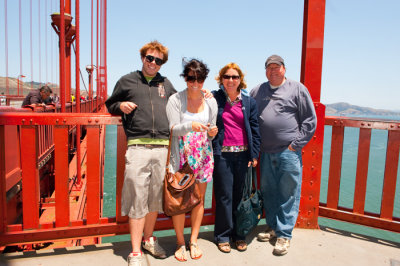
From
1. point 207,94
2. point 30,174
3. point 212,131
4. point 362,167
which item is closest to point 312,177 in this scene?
point 362,167

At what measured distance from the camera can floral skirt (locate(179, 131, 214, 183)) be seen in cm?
264

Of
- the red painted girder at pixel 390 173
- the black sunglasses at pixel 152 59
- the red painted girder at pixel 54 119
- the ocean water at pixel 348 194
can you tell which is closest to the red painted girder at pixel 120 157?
the red painted girder at pixel 54 119

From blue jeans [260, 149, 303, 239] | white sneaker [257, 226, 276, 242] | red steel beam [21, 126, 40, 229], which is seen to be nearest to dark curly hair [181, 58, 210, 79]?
blue jeans [260, 149, 303, 239]

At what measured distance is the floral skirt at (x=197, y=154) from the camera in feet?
8.66

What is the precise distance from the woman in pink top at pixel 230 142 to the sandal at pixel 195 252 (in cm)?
24

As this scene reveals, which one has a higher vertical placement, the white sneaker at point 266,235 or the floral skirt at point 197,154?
the floral skirt at point 197,154

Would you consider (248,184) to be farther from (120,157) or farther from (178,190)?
(120,157)

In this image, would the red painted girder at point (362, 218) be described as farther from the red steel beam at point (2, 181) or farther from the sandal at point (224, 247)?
the red steel beam at point (2, 181)

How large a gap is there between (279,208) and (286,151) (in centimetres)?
65

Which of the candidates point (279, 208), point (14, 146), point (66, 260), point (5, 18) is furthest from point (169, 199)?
point (5, 18)

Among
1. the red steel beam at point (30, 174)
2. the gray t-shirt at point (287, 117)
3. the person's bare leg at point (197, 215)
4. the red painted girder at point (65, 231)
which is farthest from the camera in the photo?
the gray t-shirt at point (287, 117)

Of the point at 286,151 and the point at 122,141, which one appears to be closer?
the point at 122,141

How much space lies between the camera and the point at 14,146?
4422 mm

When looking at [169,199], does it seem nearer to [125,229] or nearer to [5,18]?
[125,229]
